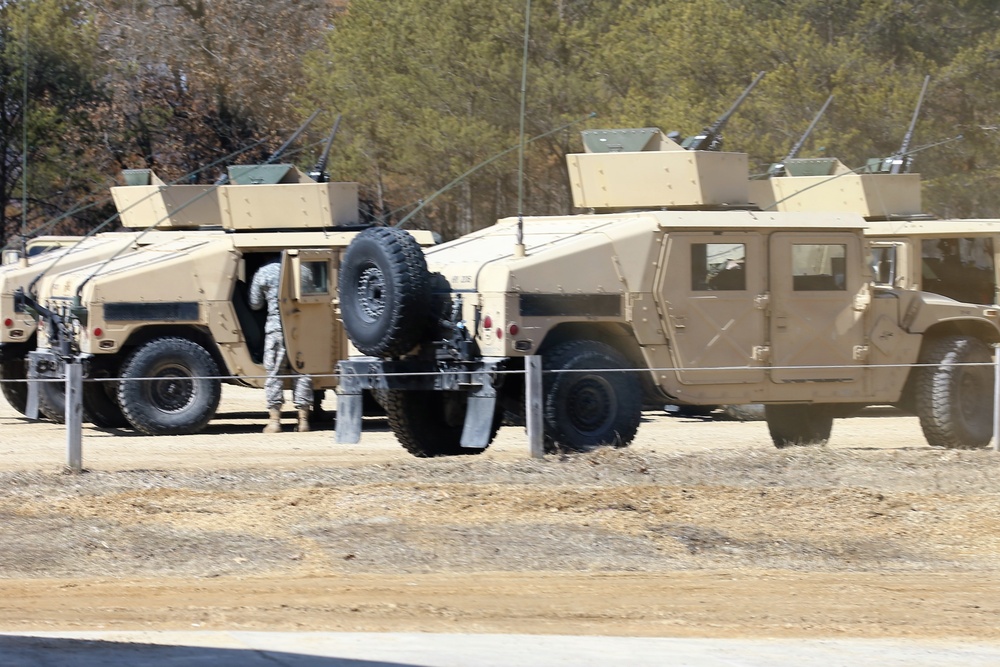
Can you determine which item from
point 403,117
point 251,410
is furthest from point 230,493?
point 403,117

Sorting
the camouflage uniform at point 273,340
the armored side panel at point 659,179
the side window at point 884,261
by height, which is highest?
the armored side panel at point 659,179

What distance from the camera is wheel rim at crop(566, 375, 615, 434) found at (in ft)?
39.5

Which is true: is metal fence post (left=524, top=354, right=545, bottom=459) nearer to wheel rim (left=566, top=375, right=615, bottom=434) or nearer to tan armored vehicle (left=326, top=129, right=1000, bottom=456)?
tan armored vehicle (left=326, top=129, right=1000, bottom=456)

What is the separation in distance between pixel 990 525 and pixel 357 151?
910 inches

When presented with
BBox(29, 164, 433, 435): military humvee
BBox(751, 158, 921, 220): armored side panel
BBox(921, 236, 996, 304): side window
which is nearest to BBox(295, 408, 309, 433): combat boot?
BBox(29, 164, 433, 435): military humvee

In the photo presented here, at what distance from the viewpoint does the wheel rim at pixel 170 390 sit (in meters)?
16.3

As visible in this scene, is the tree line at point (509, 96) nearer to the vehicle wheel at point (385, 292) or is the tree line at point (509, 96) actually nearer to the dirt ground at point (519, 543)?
the vehicle wheel at point (385, 292)

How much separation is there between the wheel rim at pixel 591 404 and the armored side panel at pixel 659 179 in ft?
7.08

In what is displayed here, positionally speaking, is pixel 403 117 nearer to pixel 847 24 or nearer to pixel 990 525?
pixel 847 24

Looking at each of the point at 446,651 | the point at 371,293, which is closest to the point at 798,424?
the point at 371,293

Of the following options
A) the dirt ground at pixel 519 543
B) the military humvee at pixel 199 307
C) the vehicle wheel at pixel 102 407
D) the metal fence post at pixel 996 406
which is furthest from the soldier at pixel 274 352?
the metal fence post at pixel 996 406

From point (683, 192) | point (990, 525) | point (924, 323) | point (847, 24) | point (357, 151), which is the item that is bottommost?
point (990, 525)

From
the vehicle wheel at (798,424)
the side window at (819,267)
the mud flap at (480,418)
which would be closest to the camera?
the mud flap at (480,418)

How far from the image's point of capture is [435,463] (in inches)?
466
